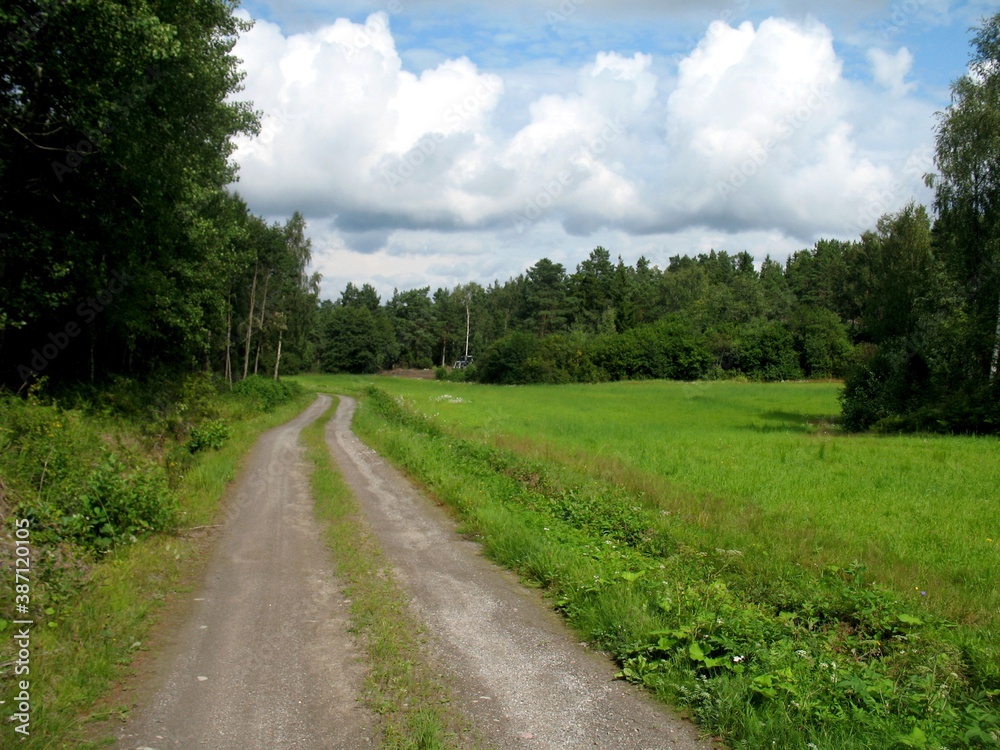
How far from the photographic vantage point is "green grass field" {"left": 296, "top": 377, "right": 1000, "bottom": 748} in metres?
4.85

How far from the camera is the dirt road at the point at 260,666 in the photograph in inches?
177

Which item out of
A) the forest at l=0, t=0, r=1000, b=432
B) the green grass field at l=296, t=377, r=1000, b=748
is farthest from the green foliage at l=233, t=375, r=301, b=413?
the green grass field at l=296, t=377, r=1000, b=748

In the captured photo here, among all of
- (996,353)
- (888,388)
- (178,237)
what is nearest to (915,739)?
(178,237)

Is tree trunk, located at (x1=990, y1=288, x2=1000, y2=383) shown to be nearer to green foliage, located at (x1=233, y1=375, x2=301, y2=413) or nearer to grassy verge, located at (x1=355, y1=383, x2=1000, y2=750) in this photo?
grassy verge, located at (x1=355, y1=383, x2=1000, y2=750)

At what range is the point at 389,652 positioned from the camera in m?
5.77

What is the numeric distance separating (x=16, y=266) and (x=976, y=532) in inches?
730

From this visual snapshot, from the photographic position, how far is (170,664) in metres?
5.61

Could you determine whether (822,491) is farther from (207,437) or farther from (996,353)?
(996,353)

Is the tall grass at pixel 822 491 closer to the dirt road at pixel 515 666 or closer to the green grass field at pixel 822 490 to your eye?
the green grass field at pixel 822 490

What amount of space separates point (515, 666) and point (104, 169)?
1469 cm

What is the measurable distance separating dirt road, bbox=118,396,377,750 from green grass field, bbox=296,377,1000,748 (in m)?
2.46

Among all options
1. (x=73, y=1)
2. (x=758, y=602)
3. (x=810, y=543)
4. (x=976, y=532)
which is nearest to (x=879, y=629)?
(x=758, y=602)

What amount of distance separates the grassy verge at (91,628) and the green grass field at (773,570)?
416 centimetres

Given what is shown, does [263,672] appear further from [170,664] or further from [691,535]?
[691,535]
